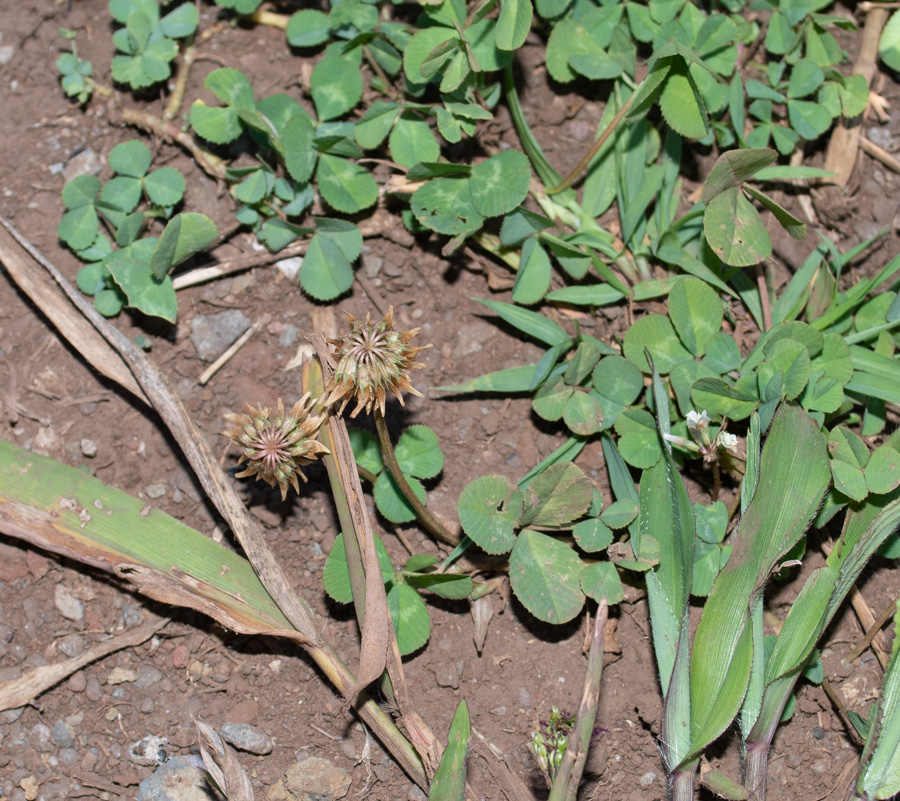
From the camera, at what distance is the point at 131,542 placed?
242cm

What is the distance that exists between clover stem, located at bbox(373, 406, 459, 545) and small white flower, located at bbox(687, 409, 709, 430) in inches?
32.8

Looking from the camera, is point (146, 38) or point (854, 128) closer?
point (146, 38)

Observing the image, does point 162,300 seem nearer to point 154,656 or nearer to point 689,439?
point 154,656

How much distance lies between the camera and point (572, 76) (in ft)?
9.26

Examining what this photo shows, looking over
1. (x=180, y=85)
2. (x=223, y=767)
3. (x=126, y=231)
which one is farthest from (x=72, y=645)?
(x=180, y=85)

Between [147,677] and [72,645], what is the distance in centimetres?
27

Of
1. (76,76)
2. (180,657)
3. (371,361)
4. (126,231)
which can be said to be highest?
(76,76)

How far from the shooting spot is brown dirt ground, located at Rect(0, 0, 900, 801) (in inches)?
92.9

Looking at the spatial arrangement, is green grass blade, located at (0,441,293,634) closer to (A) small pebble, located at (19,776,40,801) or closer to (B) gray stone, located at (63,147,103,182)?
(A) small pebble, located at (19,776,40,801)

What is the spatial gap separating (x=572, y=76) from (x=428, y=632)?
2.05m

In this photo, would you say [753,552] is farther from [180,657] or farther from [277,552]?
[180,657]

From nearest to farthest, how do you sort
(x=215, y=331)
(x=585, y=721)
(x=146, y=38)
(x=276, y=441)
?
(x=585, y=721), (x=276, y=441), (x=215, y=331), (x=146, y=38)

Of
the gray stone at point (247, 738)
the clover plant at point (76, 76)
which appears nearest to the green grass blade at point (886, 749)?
the gray stone at point (247, 738)

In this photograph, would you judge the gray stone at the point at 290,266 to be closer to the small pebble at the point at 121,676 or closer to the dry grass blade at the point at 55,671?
the dry grass blade at the point at 55,671
